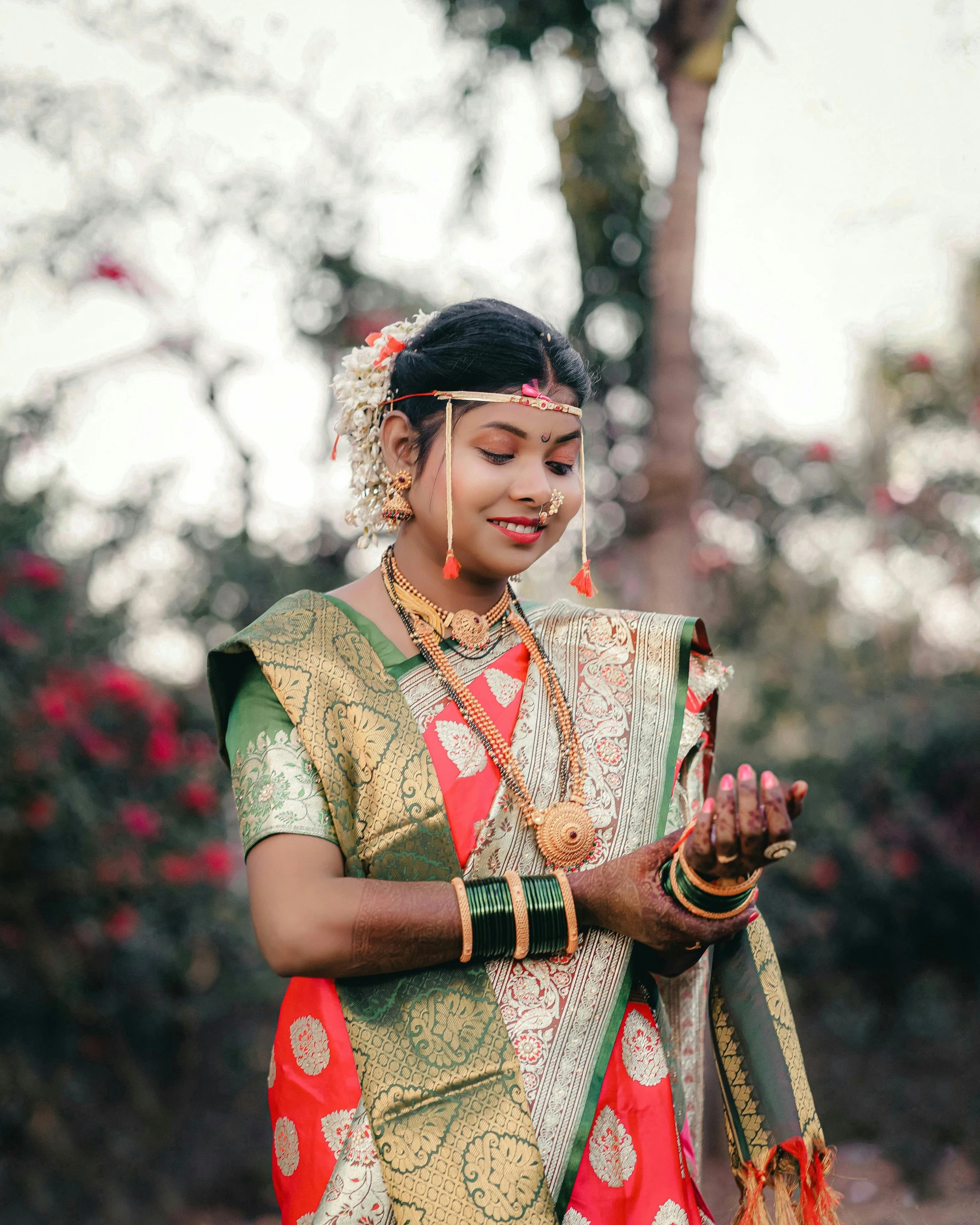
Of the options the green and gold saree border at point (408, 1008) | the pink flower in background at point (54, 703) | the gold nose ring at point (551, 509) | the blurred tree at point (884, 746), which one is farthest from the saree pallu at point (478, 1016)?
the blurred tree at point (884, 746)

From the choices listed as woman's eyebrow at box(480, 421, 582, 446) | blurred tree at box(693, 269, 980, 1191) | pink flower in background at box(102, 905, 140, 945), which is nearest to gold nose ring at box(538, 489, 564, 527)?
woman's eyebrow at box(480, 421, 582, 446)

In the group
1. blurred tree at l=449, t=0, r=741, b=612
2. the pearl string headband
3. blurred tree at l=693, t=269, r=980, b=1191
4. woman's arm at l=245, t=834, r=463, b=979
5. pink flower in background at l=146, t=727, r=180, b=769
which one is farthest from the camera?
blurred tree at l=693, t=269, r=980, b=1191

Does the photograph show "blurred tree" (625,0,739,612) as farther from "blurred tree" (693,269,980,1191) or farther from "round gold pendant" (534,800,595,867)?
"round gold pendant" (534,800,595,867)

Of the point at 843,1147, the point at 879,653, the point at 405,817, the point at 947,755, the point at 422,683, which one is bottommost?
the point at 843,1147

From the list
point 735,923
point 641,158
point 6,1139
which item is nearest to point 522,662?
point 735,923

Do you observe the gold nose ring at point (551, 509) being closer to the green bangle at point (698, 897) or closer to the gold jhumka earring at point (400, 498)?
the gold jhumka earring at point (400, 498)

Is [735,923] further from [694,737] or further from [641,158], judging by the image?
[641,158]

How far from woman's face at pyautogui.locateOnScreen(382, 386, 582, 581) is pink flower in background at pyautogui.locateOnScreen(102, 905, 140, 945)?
362 cm

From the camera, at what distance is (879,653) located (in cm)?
806

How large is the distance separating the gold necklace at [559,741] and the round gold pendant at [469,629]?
0.13ft

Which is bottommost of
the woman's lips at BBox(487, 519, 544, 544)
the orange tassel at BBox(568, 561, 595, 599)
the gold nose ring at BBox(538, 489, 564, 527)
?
the orange tassel at BBox(568, 561, 595, 599)

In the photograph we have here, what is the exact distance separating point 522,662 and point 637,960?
1.97 ft

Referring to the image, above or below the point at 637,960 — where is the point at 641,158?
above

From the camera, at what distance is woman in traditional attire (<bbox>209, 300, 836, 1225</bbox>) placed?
1.82m
